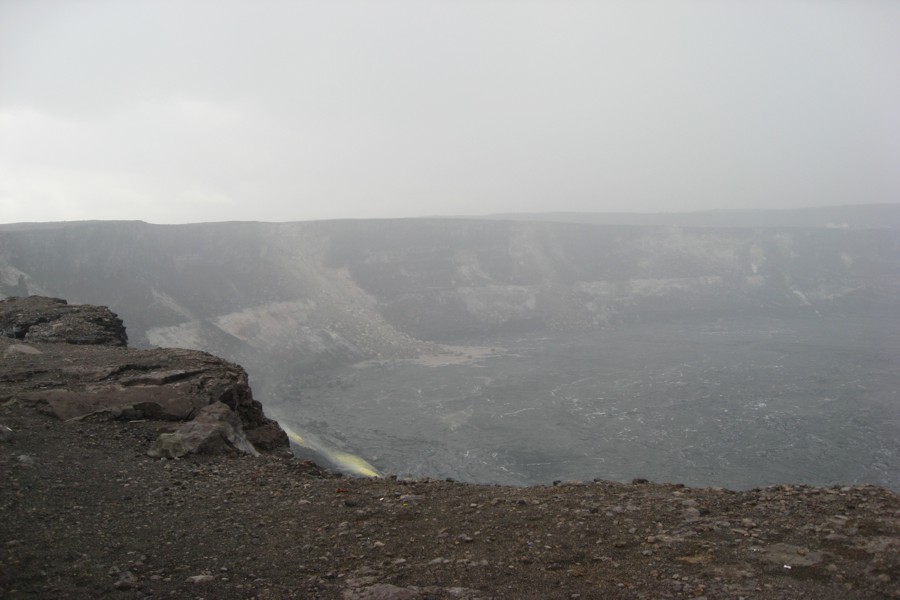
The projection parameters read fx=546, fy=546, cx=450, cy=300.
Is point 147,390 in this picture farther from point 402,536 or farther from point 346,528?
point 402,536

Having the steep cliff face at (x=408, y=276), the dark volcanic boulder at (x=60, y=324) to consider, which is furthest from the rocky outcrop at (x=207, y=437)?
→ the steep cliff face at (x=408, y=276)

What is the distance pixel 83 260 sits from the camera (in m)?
42.5

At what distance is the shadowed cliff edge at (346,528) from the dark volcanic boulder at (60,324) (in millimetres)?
4657

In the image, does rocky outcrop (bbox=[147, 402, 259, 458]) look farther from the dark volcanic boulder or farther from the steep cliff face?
the steep cliff face

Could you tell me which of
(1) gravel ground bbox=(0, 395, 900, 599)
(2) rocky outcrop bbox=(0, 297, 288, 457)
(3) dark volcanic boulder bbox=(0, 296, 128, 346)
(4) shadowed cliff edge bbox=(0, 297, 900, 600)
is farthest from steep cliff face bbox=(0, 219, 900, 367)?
(1) gravel ground bbox=(0, 395, 900, 599)

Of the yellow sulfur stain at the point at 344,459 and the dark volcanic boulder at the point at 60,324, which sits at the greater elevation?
the dark volcanic boulder at the point at 60,324

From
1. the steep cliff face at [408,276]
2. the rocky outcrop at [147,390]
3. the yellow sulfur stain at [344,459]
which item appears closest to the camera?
the rocky outcrop at [147,390]

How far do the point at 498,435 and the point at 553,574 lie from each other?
20.5 metres

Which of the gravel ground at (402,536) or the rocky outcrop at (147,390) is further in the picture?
the rocky outcrop at (147,390)

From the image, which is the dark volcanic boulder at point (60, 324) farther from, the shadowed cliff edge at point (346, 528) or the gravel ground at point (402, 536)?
the gravel ground at point (402, 536)

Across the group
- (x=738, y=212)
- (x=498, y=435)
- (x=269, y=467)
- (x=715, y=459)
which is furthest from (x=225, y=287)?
(x=738, y=212)

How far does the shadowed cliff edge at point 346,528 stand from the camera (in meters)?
4.25

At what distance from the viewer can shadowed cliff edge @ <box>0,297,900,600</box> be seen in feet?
13.9

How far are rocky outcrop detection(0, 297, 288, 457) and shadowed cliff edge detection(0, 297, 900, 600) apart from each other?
46mm
